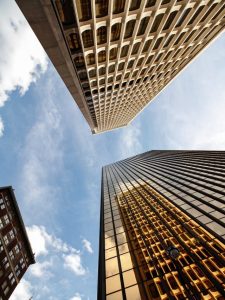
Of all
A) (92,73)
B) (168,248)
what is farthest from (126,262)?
(92,73)

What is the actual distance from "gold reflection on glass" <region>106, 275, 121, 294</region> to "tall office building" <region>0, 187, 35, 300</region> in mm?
45302

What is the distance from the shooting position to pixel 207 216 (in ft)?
63.2

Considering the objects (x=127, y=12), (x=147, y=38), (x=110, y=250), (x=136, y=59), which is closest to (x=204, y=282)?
(x=110, y=250)

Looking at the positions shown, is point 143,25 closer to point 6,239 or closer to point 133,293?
point 133,293

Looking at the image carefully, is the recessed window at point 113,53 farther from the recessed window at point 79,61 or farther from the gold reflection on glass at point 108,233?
the gold reflection on glass at point 108,233

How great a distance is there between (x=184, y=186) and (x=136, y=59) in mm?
20633

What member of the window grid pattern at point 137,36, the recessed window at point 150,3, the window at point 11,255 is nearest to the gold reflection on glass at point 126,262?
the window grid pattern at point 137,36

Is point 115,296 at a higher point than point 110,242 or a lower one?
higher

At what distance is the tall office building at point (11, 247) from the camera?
1944 inches

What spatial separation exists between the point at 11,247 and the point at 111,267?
162ft

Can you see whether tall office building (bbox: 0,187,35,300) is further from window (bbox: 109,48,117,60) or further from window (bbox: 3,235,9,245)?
window (bbox: 109,48,117,60)

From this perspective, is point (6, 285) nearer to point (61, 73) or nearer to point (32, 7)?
point (61, 73)

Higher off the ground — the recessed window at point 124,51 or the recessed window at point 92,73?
the recessed window at point 124,51

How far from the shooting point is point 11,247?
180ft
